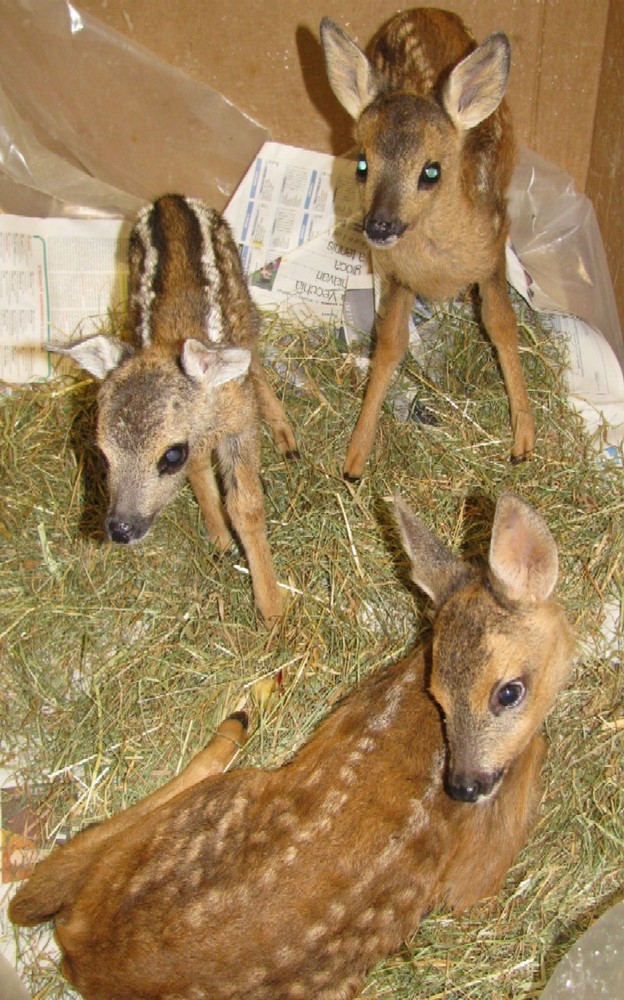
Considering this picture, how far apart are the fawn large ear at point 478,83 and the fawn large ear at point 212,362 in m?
1.20

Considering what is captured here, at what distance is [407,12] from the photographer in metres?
3.95

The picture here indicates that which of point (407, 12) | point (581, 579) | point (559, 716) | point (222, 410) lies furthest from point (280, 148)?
point (559, 716)

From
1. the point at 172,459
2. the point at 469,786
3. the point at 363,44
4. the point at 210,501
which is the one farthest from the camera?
the point at 363,44

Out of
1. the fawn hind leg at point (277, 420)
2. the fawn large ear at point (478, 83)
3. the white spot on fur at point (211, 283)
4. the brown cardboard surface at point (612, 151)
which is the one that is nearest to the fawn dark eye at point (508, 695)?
the white spot on fur at point (211, 283)

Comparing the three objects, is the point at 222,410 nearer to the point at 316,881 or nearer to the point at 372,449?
the point at 372,449

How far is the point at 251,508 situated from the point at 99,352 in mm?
723

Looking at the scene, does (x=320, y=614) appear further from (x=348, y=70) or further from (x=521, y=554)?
(x=348, y=70)

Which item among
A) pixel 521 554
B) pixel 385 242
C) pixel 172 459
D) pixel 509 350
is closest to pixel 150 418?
pixel 172 459

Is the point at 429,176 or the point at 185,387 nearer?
the point at 185,387

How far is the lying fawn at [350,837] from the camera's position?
2469 millimetres

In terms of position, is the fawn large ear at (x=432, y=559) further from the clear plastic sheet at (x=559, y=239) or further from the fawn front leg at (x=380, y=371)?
the clear plastic sheet at (x=559, y=239)

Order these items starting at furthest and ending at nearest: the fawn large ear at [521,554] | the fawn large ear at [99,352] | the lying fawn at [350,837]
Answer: the fawn large ear at [99,352]
the fawn large ear at [521,554]
the lying fawn at [350,837]

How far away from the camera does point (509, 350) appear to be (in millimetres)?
3775

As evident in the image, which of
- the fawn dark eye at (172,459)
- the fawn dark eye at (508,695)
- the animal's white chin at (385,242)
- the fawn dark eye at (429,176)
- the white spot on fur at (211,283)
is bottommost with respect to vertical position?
the fawn dark eye at (508,695)
